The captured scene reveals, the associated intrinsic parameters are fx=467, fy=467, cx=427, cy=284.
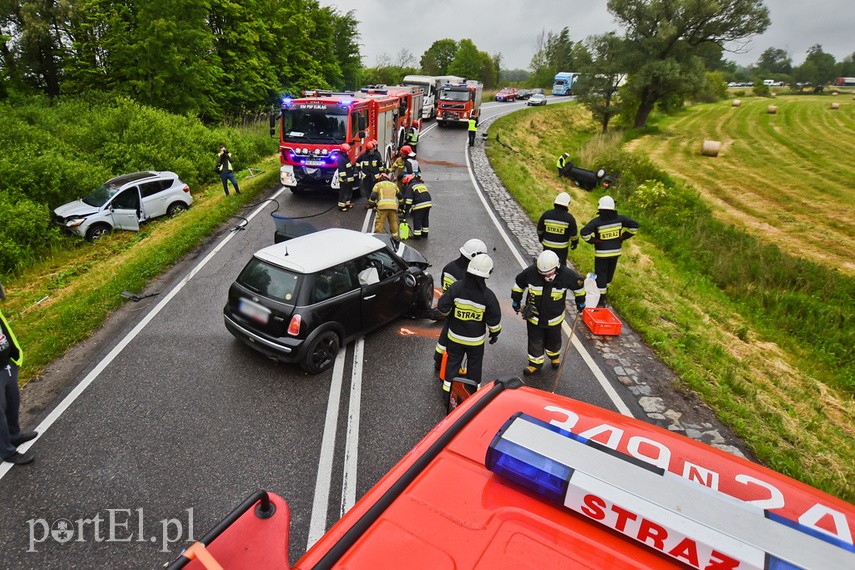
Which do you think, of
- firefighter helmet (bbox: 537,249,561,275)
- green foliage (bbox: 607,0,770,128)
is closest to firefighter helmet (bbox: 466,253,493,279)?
firefighter helmet (bbox: 537,249,561,275)

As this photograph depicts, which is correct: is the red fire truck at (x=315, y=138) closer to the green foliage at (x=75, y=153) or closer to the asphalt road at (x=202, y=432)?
the green foliage at (x=75, y=153)

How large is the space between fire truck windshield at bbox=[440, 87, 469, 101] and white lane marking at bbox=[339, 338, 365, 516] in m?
24.7

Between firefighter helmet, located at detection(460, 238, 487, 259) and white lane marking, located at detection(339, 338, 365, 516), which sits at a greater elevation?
firefighter helmet, located at detection(460, 238, 487, 259)

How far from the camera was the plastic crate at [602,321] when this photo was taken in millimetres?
7441

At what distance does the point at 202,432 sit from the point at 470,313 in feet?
10.4

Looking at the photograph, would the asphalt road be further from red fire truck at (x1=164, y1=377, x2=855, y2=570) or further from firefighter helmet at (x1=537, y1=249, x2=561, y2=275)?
red fire truck at (x1=164, y1=377, x2=855, y2=570)

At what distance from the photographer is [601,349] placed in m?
7.11

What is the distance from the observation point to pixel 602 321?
7.55 metres

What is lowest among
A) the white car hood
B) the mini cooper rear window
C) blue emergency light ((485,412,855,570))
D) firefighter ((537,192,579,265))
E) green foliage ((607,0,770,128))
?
the white car hood

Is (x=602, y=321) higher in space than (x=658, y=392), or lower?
higher

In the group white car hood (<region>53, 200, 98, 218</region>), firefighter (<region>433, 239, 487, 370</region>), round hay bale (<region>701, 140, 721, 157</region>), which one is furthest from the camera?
round hay bale (<region>701, 140, 721, 157</region>)

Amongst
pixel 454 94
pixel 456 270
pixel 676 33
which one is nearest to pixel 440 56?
→ pixel 676 33

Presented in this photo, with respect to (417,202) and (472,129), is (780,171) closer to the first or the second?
(472,129)
